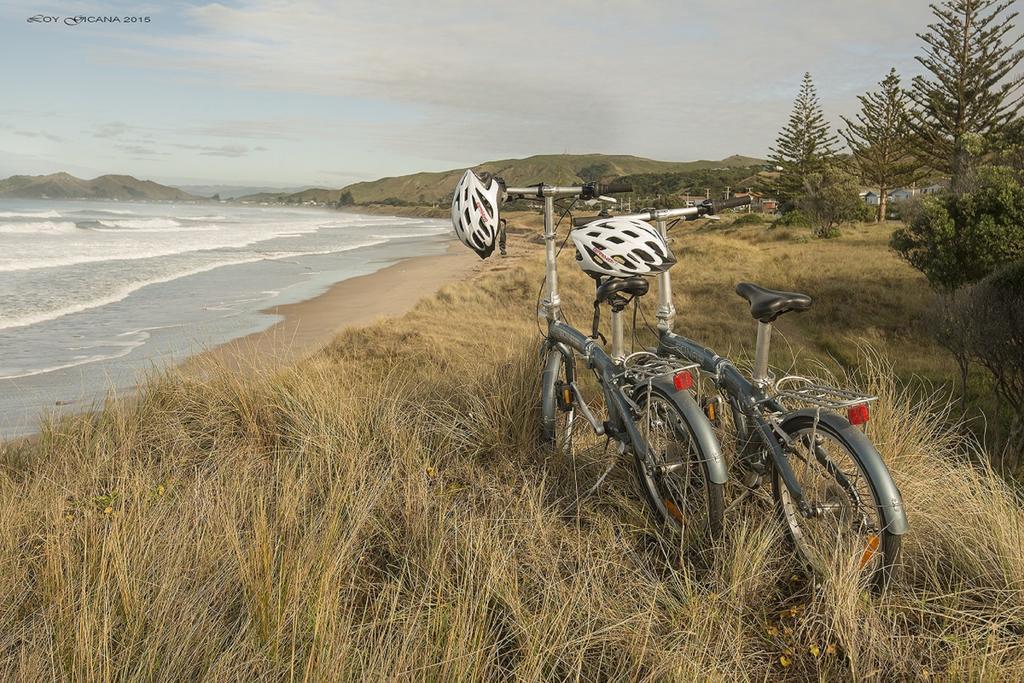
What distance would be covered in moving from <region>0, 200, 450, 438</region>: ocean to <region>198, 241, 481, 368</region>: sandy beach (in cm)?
38

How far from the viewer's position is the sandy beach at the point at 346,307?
30.7 ft

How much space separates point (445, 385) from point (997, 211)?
10.6 m

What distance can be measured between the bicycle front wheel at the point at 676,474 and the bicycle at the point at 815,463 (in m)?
0.19

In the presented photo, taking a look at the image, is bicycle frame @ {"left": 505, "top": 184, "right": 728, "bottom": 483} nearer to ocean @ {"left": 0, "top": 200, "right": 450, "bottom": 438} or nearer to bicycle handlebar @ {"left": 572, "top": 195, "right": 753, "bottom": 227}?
bicycle handlebar @ {"left": 572, "top": 195, "right": 753, "bottom": 227}

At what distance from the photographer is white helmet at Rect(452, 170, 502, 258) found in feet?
10.3

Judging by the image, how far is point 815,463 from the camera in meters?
2.22

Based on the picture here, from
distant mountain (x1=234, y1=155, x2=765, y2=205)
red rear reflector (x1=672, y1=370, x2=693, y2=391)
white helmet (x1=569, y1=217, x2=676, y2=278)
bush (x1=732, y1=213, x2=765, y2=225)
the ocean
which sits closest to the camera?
red rear reflector (x1=672, y1=370, x2=693, y2=391)

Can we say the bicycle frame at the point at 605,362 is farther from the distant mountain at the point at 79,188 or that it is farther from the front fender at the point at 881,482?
the distant mountain at the point at 79,188

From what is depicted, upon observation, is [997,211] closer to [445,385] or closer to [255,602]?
[445,385]

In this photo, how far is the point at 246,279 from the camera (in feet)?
57.9

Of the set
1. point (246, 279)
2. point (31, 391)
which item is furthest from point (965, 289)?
point (246, 279)

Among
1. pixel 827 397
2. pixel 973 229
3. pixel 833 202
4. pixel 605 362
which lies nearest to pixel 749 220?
pixel 833 202

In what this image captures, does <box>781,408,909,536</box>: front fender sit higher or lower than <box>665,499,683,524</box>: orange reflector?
higher

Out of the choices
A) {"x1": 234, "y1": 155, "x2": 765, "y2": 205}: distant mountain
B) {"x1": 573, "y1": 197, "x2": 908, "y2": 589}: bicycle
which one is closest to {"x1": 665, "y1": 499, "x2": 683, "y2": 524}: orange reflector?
{"x1": 573, "y1": 197, "x2": 908, "y2": 589}: bicycle
